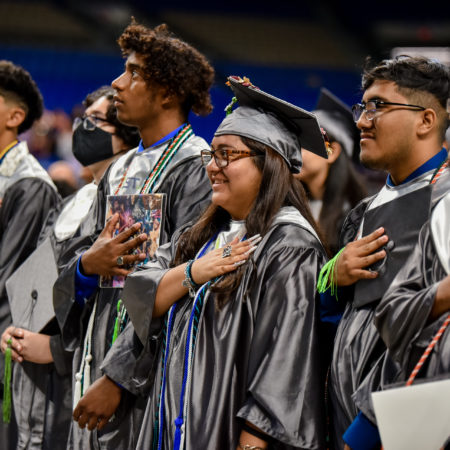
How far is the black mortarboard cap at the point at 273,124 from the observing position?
95.3 inches

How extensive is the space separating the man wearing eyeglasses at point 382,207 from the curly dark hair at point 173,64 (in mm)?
938

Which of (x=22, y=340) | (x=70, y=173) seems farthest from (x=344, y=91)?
(x=22, y=340)

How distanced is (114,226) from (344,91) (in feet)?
22.8

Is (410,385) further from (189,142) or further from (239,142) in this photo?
(189,142)

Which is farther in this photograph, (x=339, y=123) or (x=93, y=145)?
(x=339, y=123)

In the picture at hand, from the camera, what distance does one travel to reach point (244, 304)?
7.52ft

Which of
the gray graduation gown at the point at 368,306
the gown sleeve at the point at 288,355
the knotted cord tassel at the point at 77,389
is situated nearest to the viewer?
the gray graduation gown at the point at 368,306

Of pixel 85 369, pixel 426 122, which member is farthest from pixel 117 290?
pixel 426 122

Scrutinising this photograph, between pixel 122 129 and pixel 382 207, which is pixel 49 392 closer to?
pixel 122 129

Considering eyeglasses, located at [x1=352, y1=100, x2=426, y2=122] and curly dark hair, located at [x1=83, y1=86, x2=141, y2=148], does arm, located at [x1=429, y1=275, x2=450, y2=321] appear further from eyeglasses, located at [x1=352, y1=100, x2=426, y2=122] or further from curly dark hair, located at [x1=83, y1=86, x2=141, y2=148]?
curly dark hair, located at [x1=83, y1=86, x2=141, y2=148]

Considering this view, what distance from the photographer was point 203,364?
230cm

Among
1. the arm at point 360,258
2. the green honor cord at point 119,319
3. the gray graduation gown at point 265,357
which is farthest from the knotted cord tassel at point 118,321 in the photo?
the arm at point 360,258

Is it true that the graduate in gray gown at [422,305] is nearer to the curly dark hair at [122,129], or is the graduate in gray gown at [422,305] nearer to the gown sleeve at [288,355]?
the gown sleeve at [288,355]

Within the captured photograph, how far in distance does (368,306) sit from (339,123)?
1650 mm
